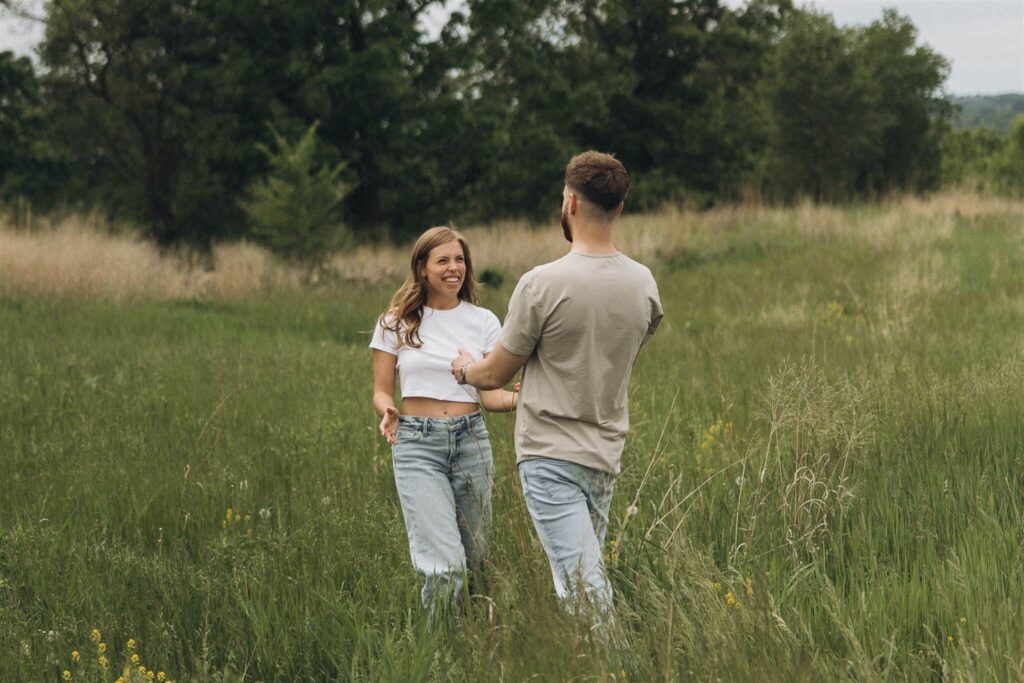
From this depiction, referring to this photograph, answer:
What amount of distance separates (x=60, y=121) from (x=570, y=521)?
1371 inches

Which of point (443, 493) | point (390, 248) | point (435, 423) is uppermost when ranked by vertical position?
point (435, 423)

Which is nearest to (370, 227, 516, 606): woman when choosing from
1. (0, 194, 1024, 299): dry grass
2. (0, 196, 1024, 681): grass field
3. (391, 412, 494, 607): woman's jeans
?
(391, 412, 494, 607): woman's jeans

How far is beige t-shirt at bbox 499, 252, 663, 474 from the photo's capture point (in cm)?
352

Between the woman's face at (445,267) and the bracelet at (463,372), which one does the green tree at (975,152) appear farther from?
the bracelet at (463,372)

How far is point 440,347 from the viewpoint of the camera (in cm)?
429

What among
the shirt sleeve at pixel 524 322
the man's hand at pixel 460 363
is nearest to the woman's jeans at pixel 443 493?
the man's hand at pixel 460 363

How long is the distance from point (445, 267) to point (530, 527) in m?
1.20

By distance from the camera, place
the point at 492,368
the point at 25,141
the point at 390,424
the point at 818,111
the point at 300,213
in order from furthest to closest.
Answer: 1. the point at 818,111
2. the point at 25,141
3. the point at 300,213
4. the point at 390,424
5. the point at 492,368

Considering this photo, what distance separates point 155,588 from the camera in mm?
4566

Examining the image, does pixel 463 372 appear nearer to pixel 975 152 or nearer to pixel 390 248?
pixel 390 248

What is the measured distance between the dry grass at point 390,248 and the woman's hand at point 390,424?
1074 cm

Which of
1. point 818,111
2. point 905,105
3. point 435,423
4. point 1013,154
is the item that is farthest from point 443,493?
point 1013,154

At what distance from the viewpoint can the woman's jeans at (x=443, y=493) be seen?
409cm

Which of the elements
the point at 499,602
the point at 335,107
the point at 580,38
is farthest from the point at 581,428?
the point at 580,38
